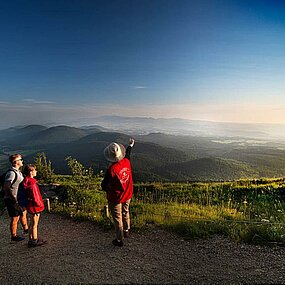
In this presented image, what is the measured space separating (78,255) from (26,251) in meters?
1.42

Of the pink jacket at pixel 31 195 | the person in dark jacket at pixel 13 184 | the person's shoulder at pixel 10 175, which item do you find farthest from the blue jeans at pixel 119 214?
the person's shoulder at pixel 10 175

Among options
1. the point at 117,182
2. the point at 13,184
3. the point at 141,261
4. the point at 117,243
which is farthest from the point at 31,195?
the point at 141,261

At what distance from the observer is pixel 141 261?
20.1 ft

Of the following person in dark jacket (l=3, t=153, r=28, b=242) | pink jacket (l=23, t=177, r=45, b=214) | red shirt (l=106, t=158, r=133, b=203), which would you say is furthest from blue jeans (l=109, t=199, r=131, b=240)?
person in dark jacket (l=3, t=153, r=28, b=242)

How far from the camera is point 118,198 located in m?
6.70

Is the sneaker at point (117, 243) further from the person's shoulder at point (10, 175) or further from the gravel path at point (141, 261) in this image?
the person's shoulder at point (10, 175)

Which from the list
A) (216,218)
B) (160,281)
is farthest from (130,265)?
(216,218)

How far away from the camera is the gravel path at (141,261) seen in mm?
5430

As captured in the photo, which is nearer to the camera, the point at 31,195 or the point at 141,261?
the point at 141,261

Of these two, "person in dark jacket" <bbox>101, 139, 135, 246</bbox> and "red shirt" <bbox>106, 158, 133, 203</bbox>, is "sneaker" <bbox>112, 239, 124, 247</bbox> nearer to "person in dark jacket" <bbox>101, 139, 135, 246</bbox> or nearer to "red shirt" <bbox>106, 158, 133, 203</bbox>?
"person in dark jacket" <bbox>101, 139, 135, 246</bbox>

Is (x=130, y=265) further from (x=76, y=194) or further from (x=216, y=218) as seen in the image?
(x=76, y=194)

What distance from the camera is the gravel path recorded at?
214 inches

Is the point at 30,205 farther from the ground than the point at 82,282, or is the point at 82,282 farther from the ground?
the point at 30,205

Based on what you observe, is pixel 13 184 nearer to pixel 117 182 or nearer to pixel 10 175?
pixel 10 175
